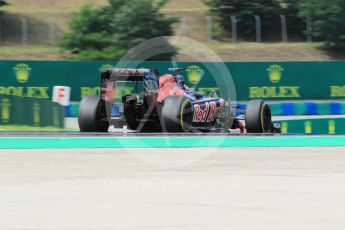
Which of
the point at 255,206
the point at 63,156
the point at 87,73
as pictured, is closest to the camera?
the point at 255,206

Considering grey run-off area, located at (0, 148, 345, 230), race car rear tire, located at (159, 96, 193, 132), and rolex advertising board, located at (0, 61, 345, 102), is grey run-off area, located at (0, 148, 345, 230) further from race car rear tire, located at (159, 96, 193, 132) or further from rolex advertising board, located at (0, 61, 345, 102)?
rolex advertising board, located at (0, 61, 345, 102)

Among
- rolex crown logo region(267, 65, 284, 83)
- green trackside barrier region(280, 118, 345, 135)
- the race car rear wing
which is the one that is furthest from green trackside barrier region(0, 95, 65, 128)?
rolex crown logo region(267, 65, 284, 83)

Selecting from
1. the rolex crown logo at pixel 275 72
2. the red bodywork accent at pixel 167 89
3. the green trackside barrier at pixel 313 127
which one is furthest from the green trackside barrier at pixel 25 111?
the rolex crown logo at pixel 275 72

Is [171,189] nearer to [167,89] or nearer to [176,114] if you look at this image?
[176,114]

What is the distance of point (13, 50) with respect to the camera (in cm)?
3597

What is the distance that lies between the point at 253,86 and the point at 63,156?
51.0 feet

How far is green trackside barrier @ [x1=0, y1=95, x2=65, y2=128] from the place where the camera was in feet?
62.7

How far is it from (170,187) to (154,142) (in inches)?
180

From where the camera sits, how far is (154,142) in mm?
13570

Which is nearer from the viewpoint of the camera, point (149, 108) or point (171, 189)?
point (171, 189)

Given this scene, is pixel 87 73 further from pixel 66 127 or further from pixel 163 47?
pixel 163 47

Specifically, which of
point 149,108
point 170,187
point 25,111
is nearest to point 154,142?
point 149,108

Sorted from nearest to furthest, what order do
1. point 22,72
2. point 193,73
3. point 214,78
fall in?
point 22,72 → point 193,73 → point 214,78

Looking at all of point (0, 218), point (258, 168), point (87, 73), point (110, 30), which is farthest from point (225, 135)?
point (110, 30)
